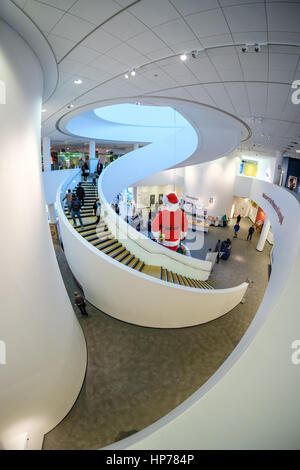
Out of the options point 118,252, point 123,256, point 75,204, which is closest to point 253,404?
point 123,256

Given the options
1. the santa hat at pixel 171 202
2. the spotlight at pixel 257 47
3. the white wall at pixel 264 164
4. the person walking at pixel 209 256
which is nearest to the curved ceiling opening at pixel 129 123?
the white wall at pixel 264 164

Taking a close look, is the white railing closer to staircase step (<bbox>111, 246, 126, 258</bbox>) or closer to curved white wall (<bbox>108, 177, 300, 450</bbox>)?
staircase step (<bbox>111, 246, 126, 258</bbox>)

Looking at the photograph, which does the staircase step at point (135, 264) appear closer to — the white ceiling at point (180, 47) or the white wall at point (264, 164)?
the white ceiling at point (180, 47)

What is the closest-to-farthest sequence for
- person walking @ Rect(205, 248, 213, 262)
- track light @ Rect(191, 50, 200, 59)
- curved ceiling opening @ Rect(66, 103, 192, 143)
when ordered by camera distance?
track light @ Rect(191, 50, 200, 59) < person walking @ Rect(205, 248, 213, 262) < curved ceiling opening @ Rect(66, 103, 192, 143)

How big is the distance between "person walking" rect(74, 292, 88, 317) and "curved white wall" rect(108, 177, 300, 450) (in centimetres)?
457

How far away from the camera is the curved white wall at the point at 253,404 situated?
6.55ft

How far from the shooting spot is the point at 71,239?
22.0ft

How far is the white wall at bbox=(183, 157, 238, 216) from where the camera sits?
16.4 metres

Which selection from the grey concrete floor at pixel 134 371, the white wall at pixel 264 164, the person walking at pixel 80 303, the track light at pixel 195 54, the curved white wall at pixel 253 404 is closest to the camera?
the curved white wall at pixel 253 404

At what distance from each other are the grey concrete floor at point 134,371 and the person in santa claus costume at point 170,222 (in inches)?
160

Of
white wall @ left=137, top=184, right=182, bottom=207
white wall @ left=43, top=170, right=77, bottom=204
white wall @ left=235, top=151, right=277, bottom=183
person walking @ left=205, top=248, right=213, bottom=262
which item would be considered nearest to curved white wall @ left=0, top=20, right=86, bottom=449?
white wall @ left=43, top=170, right=77, bottom=204
